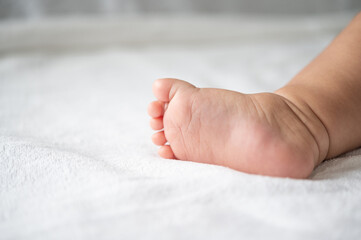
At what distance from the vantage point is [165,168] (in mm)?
546

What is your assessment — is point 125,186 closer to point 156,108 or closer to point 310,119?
point 156,108

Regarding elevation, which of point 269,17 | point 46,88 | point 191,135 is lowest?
point 46,88

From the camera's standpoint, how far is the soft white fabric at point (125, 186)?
405 mm

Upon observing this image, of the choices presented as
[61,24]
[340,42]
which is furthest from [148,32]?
[340,42]

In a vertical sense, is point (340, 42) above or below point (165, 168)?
above

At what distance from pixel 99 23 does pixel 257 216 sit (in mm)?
1110

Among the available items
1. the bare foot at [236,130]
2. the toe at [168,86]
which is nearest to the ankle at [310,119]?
the bare foot at [236,130]

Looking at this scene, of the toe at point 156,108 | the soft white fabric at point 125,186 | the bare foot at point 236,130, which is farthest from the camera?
the toe at point 156,108

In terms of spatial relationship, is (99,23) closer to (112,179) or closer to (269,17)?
(269,17)

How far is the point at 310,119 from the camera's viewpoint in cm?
56

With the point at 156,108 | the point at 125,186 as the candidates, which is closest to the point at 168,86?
the point at 156,108

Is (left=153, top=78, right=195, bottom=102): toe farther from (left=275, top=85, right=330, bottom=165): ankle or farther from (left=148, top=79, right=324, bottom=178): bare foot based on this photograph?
(left=275, top=85, right=330, bottom=165): ankle

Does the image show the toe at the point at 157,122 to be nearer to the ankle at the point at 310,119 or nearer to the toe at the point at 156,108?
the toe at the point at 156,108

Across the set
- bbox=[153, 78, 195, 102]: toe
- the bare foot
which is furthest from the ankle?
bbox=[153, 78, 195, 102]: toe
